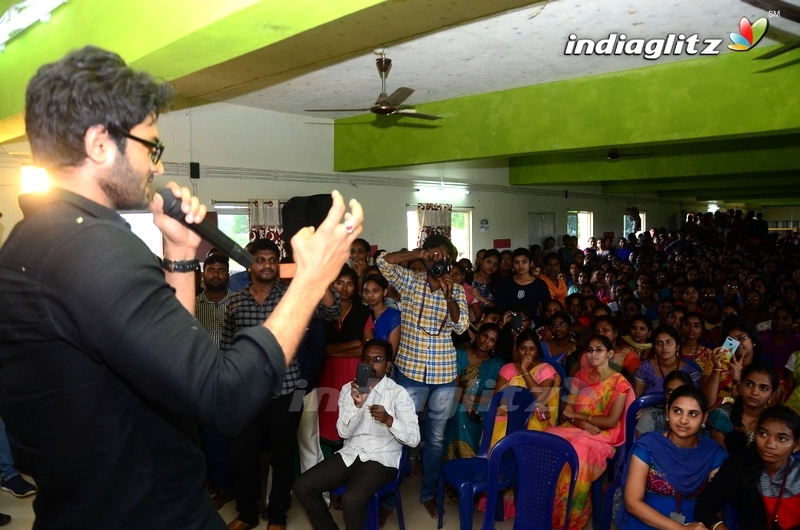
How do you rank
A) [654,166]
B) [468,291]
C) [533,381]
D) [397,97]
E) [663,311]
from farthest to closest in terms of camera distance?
[654,166] → [468,291] → [663,311] → [397,97] → [533,381]

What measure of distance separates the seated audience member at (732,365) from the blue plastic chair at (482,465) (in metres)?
0.95

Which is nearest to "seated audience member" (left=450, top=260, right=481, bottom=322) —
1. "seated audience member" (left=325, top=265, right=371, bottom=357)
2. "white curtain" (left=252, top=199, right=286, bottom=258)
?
"seated audience member" (left=325, top=265, right=371, bottom=357)

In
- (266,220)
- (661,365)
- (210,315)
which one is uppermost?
(266,220)

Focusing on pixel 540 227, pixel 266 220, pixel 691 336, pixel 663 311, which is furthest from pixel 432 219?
pixel 691 336

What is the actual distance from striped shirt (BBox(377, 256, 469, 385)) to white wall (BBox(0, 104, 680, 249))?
213cm

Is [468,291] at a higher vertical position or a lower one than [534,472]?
higher

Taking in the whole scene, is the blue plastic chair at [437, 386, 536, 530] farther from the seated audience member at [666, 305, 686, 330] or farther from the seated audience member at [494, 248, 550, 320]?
the seated audience member at [494, 248, 550, 320]

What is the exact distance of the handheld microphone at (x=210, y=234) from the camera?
3.09ft

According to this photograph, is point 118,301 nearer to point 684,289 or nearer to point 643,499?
point 643,499

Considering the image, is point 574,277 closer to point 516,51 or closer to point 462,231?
point 462,231

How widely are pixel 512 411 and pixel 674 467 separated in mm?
1041

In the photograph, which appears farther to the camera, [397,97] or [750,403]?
[397,97]

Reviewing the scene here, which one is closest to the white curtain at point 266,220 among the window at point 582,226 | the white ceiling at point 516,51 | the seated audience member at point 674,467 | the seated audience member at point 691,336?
the white ceiling at point 516,51

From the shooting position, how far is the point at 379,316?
3.80m
